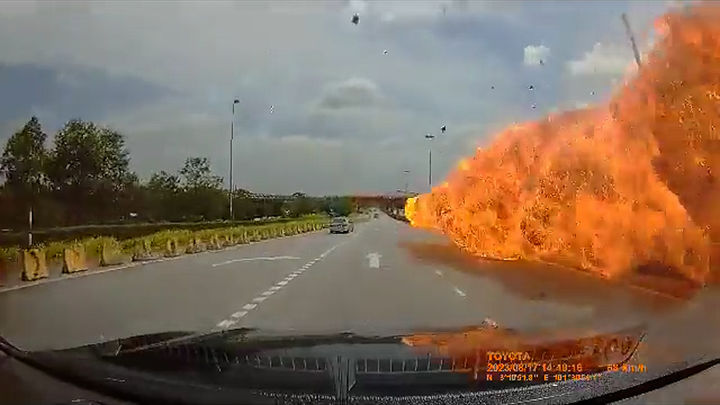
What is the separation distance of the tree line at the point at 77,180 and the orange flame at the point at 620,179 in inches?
117

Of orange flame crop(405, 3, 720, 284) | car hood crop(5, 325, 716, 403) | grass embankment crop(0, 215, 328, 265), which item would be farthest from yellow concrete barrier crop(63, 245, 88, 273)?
car hood crop(5, 325, 716, 403)

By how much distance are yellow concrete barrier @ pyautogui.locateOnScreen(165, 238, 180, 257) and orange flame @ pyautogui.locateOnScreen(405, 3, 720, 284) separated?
3.95 m

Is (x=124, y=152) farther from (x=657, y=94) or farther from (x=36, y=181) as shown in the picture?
(x=657, y=94)

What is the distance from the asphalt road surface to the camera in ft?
22.2

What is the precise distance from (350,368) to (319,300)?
252 inches

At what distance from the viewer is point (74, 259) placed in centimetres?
984

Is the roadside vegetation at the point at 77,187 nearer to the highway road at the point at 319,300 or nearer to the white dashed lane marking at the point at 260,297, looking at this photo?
the highway road at the point at 319,300

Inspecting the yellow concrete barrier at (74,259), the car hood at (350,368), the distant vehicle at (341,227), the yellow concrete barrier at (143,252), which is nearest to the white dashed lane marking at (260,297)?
the yellow concrete barrier at (143,252)

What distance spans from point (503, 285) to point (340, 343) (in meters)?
6.05

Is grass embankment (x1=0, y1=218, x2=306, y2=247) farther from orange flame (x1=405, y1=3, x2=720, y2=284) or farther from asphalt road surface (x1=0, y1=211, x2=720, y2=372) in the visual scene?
orange flame (x1=405, y1=3, x2=720, y2=284)

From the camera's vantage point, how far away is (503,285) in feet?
34.4

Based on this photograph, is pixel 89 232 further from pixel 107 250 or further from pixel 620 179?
pixel 620 179

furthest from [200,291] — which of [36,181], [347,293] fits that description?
[36,181]

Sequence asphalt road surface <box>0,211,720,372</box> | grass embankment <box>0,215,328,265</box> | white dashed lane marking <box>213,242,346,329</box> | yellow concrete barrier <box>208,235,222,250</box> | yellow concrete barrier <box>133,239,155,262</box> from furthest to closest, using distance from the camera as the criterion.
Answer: yellow concrete barrier <box>208,235,222,250</box> < yellow concrete barrier <box>133,239,155,262</box> < white dashed lane marking <box>213,242,346,329</box> < grass embankment <box>0,215,328,265</box> < asphalt road surface <box>0,211,720,372</box>
